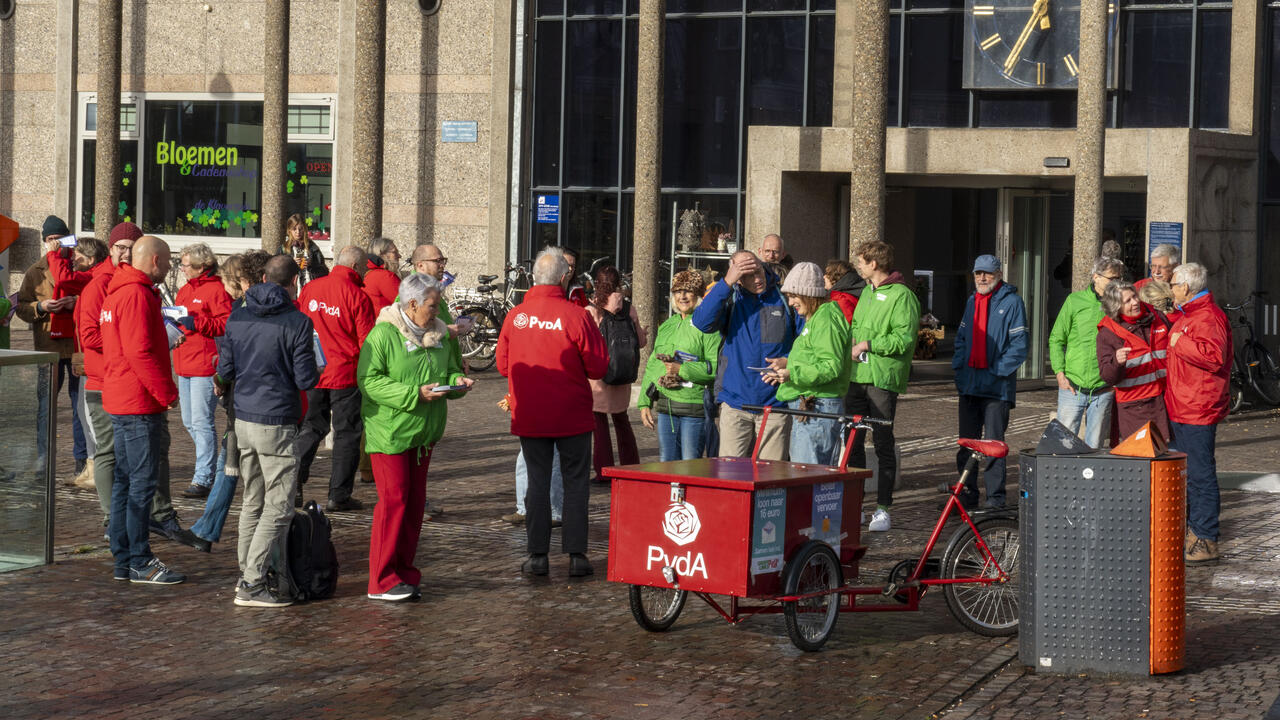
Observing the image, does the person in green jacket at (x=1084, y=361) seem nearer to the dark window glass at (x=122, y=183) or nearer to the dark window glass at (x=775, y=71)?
the dark window glass at (x=775, y=71)

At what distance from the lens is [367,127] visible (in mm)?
20688

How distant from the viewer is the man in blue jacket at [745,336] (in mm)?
9820

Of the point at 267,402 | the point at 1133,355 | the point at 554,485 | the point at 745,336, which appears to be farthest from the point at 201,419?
the point at 1133,355

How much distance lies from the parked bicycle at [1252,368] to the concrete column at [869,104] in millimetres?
4500

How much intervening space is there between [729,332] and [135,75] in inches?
733

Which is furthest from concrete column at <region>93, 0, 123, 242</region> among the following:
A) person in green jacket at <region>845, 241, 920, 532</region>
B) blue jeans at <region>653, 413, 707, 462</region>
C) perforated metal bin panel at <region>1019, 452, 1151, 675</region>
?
perforated metal bin panel at <region>1019, 452, 1151, 675</region>

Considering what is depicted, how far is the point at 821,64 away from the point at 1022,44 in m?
2.61

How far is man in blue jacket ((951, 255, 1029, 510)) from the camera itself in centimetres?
1156

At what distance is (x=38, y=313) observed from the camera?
38.7 ft

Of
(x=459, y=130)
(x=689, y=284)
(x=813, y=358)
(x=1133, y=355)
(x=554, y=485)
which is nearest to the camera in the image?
(x=813, y=358)

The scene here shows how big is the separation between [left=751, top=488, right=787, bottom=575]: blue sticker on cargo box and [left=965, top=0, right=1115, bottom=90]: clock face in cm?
1446

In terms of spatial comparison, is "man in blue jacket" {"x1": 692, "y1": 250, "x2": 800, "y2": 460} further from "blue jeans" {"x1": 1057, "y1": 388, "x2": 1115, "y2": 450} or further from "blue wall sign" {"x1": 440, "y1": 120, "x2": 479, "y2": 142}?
"blue wall sign" {"x1": 440, "y1": 120, "x2": 479, "y2": 142}

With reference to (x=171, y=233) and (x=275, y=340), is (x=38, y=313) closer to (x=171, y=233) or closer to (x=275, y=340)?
(x=275, y=340)

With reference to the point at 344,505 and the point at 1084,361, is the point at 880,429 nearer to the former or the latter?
the point at 1084,361
